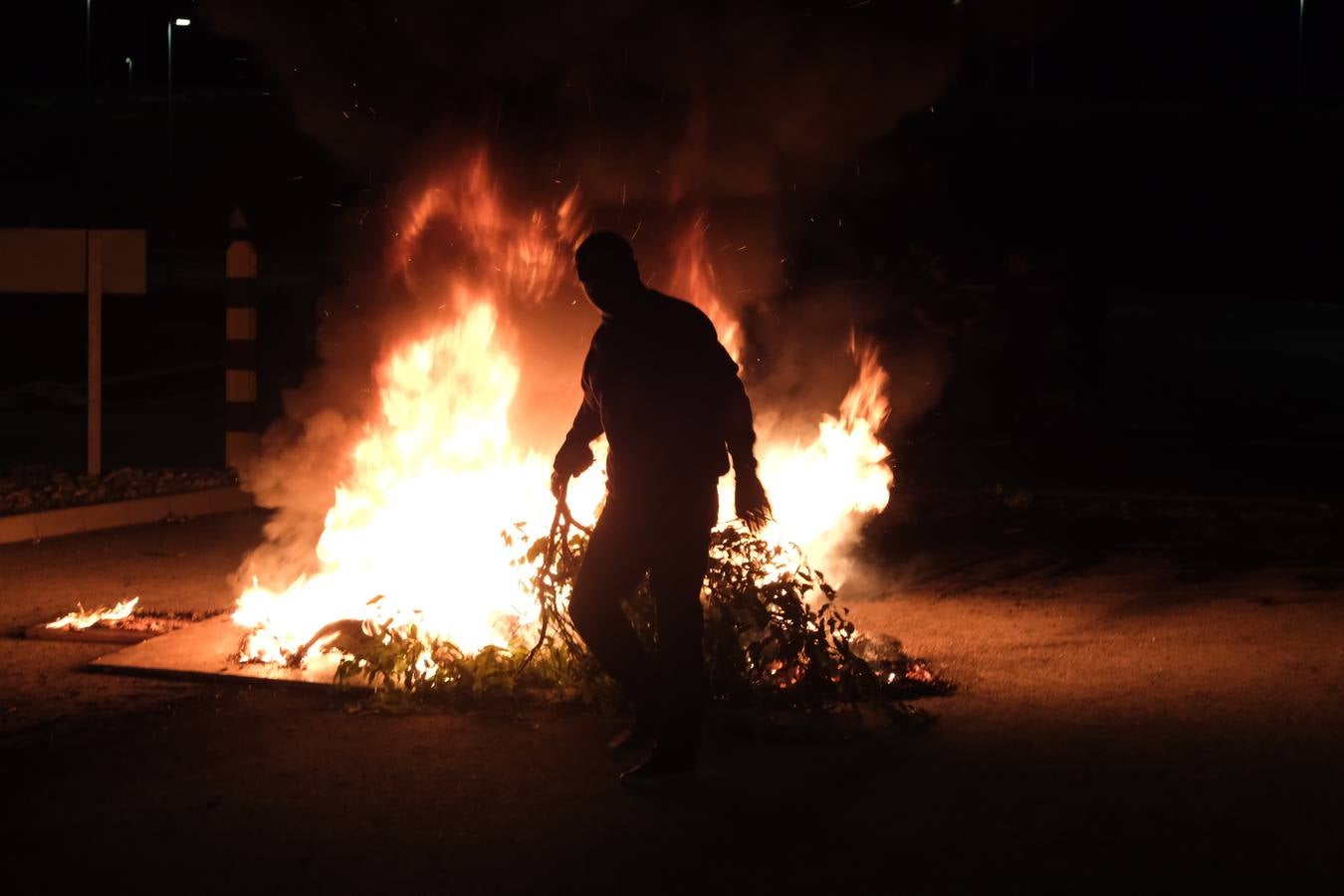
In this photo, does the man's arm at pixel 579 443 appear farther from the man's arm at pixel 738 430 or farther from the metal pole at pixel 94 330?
the metal pole at pixel 94 330

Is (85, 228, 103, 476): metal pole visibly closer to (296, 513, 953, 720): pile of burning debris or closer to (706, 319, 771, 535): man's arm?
(296, 513, 953, 720): pile of burning debris

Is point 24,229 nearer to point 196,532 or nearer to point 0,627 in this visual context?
point 196,532

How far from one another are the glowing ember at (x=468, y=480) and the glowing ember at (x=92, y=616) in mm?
691

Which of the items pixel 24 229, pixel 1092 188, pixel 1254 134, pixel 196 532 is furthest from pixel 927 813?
pixel 1254 134

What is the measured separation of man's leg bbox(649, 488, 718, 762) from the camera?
19.1ft

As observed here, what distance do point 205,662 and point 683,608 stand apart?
2.51 metres

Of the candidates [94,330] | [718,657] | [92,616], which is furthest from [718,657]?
[94,330]

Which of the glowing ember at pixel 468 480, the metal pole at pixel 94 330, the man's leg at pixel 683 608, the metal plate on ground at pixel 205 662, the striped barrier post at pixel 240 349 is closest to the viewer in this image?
the man's leg at pixel 683 608

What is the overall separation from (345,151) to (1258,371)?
1945 cm

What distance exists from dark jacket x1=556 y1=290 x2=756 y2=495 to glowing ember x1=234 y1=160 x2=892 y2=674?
1385 mm

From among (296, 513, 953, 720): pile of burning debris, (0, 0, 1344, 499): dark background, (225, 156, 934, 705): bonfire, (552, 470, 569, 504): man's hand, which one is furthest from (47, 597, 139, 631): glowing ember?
(552, 470, 569, 504): man's hand

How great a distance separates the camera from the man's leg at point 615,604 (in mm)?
5934

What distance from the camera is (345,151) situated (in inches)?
361

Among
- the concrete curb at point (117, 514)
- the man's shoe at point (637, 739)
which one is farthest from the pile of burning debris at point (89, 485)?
the man's shoe at point (637, 739)
